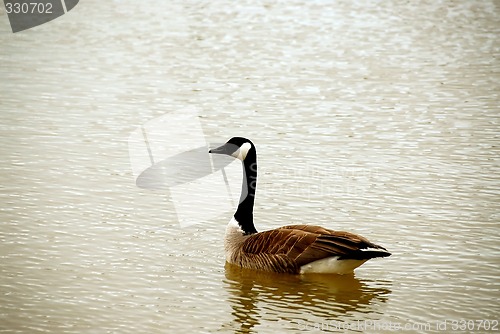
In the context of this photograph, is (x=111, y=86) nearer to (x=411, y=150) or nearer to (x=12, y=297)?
(x=411, y=150)

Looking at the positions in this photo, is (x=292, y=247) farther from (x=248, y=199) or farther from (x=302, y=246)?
(x=248, y=199)

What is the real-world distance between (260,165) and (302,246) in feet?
9.03

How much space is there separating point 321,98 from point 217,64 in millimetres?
2413

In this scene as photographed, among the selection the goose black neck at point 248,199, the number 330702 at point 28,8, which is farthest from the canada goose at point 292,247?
the number 330702 at point 28,8

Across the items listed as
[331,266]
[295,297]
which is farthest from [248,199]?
[295,297]

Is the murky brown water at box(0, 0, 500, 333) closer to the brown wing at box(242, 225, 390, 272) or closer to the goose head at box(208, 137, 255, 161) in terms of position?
the brown wing at box(242, 225, 390, 272)

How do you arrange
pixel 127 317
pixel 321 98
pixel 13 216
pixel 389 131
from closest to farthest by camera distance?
1. pixel 127 317
2. pixel 13 216
3. pixel 389 131
4. pixel 321 98

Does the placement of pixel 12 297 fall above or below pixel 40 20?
above

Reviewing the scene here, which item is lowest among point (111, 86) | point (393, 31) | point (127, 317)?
point (393, 31)

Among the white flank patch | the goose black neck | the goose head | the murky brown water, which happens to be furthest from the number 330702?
the white flank patch

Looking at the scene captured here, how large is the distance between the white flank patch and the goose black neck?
0.73 metres

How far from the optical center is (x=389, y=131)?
10.9m

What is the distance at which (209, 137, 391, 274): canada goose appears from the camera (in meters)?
6.72

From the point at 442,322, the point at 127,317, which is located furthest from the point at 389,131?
the point at 127,317
